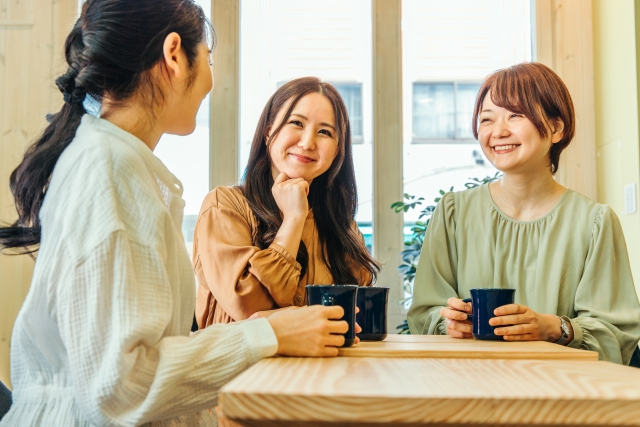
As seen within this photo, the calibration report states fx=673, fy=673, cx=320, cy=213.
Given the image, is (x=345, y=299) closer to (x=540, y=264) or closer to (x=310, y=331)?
(x=310, y=331)

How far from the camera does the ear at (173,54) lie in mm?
1117

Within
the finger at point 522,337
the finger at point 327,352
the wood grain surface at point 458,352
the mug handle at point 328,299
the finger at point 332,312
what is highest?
the mug handle at point 328,299

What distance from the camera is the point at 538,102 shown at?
1702 mm

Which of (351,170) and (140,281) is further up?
(351,170)

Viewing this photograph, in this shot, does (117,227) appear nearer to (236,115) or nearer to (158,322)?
(158,322)

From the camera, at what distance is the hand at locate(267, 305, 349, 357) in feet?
3.18

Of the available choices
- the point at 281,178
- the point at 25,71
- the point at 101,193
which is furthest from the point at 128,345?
the point at 25,71

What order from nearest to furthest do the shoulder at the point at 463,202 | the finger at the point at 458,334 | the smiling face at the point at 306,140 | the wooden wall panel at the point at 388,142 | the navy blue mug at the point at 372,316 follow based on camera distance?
the navy blue mug at the point at 372,316
the finger at the point at 458,334
the smiling face at the point at 306,140
the shoulder at the point at 463,202
the wooden wall panel at the point at 388,142

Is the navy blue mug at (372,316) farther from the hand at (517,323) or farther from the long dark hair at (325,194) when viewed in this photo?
the long dark hair at (325,194)

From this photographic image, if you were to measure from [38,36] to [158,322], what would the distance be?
2.66m

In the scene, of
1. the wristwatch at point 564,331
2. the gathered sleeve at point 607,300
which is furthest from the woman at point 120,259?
the gathered sleeve at point 607,300

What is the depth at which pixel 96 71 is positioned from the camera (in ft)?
3.54

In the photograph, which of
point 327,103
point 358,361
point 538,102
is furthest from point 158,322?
point 538,102

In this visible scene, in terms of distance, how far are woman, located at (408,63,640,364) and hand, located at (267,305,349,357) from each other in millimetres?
609
